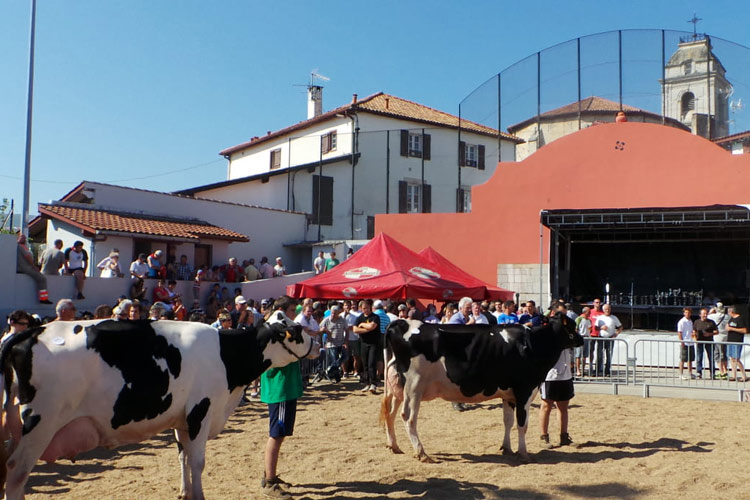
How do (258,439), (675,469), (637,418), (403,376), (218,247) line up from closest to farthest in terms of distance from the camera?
1. (675,469)
2. (403,376)
3. (258,439)
4. (637,418)
5. (218,247)

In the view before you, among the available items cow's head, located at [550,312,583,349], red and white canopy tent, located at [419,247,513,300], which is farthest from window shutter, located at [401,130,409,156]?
cow's head, located at [550,312,583,349]

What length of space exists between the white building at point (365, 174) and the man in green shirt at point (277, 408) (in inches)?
847

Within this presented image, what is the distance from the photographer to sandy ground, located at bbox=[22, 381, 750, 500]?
6250 millimetres

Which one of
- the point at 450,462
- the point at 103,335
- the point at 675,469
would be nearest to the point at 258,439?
the point at 450,462

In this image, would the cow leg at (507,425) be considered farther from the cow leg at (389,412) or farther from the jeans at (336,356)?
the jeans at (336,356)

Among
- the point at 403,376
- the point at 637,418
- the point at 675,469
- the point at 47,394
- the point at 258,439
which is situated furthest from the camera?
the point at 637,418

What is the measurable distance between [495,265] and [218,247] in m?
9.87

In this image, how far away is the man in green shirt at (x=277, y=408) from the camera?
6.03 m

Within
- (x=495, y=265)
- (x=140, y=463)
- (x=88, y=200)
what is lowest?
(x=140, y=463)

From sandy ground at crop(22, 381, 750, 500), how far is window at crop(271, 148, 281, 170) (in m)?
26.3

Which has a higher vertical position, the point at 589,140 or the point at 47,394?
the point at 589,140

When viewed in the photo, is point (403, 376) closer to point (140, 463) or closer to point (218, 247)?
point (140, 463)

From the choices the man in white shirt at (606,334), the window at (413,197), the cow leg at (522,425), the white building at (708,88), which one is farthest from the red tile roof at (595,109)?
the cow leg at (522,425)

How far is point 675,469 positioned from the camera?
276 inches
